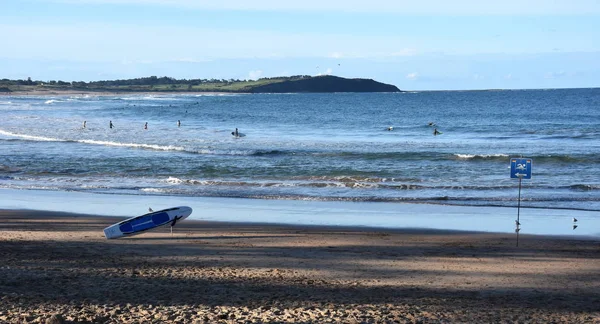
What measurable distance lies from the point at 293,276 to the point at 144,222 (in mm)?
6068

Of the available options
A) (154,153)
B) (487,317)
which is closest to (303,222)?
(487,317)

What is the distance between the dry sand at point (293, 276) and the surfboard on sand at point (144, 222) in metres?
0.26

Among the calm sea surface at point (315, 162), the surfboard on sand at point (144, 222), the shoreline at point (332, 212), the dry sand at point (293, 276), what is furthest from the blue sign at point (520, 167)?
the surfboard on sand at point (144, 222)

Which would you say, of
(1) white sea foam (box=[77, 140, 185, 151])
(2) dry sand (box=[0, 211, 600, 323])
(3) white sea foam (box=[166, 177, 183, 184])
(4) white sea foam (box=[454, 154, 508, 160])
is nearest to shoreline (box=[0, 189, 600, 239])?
(2) dry sand (box=[0, 211, 600, 323])

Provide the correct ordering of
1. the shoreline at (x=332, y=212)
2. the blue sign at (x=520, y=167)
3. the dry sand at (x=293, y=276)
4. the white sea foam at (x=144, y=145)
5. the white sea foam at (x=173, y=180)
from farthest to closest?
the white sea foam at (x=144, y=145) → the white sea foam at (x=173, y=180) → the shoreline at (x=332, y=212) → the blue sign at (x=520, y=167) → the dry sand at (x=293, y=276)

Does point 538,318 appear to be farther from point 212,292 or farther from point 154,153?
point 154,153

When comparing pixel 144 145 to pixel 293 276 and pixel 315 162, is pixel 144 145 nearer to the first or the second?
pixel 315 162

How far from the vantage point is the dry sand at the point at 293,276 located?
1027cm

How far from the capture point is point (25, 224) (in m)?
19.7

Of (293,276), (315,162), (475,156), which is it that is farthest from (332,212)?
(475,156)

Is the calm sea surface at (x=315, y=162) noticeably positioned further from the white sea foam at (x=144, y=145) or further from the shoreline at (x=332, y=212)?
the shoreline at (x=332, y=212)

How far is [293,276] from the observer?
42.4ft

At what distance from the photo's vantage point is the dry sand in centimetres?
1027

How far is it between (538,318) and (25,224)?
14084mm
